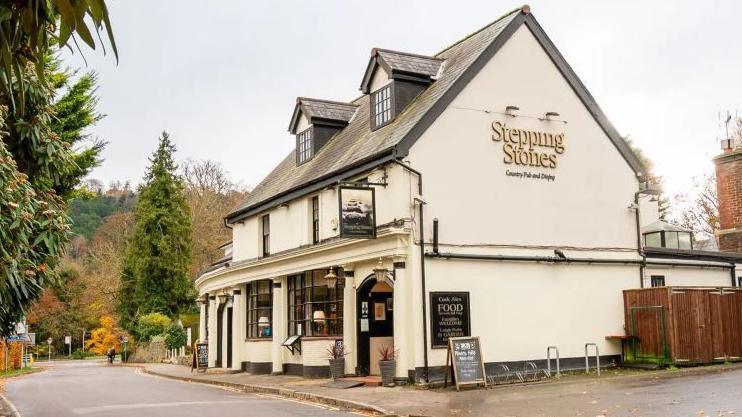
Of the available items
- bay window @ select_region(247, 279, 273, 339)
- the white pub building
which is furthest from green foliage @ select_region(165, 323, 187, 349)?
the white pub building

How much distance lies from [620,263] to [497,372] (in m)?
5.95

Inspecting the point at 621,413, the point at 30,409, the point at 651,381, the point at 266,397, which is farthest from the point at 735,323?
the point at 30,409

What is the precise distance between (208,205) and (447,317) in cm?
4558

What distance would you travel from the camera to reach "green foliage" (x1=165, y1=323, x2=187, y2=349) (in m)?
49.8

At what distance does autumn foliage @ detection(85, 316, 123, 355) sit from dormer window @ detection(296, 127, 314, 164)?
151 feet

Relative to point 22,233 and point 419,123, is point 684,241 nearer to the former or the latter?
point 419,123

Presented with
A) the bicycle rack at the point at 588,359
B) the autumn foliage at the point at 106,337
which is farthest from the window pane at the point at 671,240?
the autumn foliage at the point at 106,337

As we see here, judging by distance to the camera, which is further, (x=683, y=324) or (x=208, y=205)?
(x=208, y=205)

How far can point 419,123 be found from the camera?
19812 mm

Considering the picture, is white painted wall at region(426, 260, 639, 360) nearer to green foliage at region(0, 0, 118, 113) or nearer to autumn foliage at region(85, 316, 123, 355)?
green foliage at region(0, 0, 118, 113)

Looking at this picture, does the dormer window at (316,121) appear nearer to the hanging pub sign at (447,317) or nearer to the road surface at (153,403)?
the road surface at (153,403)

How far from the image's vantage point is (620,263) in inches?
908

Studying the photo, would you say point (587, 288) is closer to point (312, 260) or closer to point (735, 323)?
point (735, 323)

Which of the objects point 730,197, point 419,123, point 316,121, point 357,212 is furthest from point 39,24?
point 730,197
